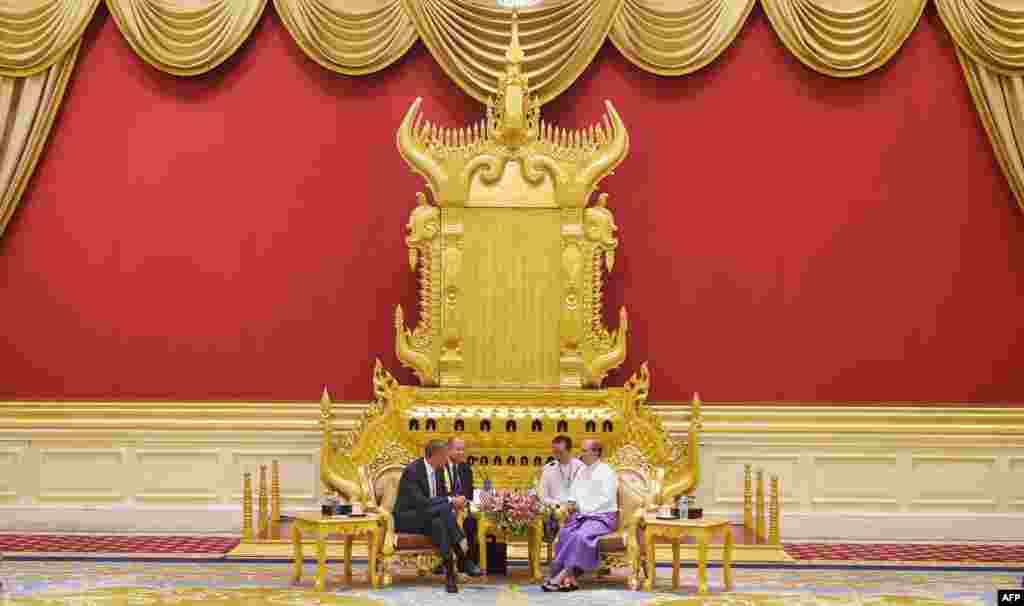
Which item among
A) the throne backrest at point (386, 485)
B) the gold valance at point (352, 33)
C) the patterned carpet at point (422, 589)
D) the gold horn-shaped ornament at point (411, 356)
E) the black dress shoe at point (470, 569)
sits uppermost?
the gold valance at point (352, 33)

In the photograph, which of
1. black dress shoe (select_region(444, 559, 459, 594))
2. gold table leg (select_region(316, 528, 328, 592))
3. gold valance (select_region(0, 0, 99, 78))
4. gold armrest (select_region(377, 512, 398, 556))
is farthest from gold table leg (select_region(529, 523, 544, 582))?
gold valance (select_region(0, 0, 99, 78))

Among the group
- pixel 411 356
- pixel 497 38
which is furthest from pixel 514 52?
pixel 411 356

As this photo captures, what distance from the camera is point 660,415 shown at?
39.0ft

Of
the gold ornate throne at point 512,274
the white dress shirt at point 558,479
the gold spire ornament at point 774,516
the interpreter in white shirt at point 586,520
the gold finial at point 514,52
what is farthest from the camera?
the gold finial at point 514,52

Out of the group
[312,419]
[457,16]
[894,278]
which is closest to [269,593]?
[312,419]

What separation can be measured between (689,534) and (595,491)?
75cm

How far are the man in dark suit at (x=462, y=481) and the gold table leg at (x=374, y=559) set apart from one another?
707mm

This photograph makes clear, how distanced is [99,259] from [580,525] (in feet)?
17.0

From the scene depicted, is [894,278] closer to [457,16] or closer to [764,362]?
[764,362]

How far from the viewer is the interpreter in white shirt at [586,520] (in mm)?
9219

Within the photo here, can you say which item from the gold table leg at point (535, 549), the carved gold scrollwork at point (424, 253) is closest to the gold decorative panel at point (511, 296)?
the carved gold scrollwork at point (424, 253)

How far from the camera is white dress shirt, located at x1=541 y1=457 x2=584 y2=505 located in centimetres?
989

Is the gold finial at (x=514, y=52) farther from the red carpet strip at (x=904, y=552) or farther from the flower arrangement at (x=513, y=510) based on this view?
the red carpet strip at (x=904, y=552)

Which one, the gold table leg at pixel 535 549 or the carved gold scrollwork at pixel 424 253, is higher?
the carved gold scrollwork at pixel 424 253
